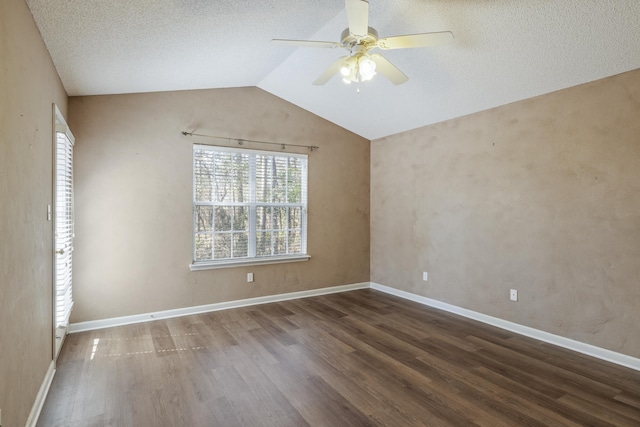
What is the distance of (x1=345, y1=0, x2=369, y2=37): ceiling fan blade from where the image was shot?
1.92m

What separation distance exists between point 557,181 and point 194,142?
406 centimetres

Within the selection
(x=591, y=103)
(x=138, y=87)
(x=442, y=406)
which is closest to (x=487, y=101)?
(x=591, y=103)

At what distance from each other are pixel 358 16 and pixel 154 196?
3.12 metres

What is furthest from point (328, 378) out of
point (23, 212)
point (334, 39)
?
point (334, 39)

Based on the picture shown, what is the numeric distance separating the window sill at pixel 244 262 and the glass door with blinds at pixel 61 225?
134cm

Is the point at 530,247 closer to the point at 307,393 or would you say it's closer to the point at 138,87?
the point at 307,393

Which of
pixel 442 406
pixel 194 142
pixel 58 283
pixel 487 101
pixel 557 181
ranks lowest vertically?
pixel 442 406

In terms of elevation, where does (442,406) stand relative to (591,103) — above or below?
below

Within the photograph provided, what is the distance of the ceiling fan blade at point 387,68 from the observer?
2.48m

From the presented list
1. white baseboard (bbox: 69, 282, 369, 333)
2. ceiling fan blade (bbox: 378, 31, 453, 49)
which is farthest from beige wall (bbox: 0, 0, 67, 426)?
ceiling fan blade (bbox: 378, 31, 453, 49)

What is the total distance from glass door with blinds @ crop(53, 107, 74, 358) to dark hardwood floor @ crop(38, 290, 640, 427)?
38 centimetres

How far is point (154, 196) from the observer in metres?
4.01

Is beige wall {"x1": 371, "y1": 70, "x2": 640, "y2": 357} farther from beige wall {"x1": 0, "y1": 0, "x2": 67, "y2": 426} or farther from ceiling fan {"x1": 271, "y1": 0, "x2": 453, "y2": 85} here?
beige wall {"x1": 0, "y1": 0, "x2": 67, "y2": 426}

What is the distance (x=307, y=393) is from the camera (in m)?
2.41
